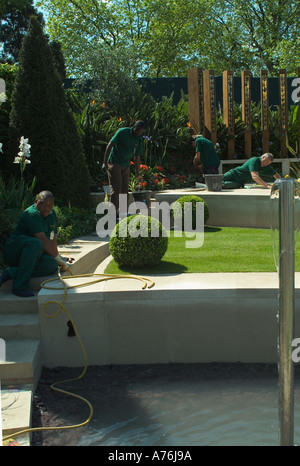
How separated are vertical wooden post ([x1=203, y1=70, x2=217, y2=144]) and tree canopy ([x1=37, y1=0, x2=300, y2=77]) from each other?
17.1m

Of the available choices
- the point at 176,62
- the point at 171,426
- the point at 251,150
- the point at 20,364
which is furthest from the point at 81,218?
the point at 176,62

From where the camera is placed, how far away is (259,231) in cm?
917

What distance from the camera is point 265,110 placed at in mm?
14484

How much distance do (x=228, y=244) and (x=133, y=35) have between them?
26266 millimetres

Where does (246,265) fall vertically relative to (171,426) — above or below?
above

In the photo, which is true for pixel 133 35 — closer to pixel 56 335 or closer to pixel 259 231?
pixel 259 231

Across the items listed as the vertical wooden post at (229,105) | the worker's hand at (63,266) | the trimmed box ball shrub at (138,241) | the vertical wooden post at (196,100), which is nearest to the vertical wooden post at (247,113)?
the vertical wooden post at (229,105)

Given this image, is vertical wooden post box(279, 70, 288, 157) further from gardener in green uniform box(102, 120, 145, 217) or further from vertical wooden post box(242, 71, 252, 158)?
gardener in green uniform box(102, 120, 145, 217)

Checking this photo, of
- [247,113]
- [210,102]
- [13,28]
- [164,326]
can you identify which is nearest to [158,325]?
[164,326]

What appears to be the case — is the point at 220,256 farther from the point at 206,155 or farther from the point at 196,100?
the point at 196,100

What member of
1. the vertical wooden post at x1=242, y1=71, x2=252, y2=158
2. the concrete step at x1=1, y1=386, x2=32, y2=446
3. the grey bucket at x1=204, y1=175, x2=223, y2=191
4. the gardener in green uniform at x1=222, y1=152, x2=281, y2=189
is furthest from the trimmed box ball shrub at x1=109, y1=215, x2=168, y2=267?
the vertical wooden post at x1=242, y1=71, x2=252, y2=158

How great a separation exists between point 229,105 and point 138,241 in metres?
9.15
